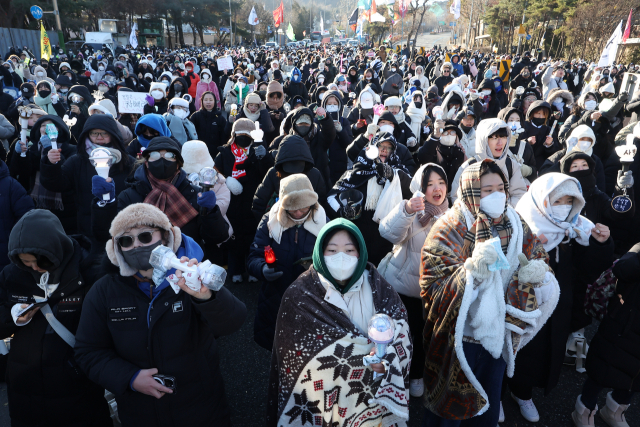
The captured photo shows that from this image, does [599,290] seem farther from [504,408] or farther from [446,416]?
[446,416]

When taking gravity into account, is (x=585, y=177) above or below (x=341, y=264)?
above

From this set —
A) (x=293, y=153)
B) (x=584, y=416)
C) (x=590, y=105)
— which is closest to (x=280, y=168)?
(x=293, y=153)

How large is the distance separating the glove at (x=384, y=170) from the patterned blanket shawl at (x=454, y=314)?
132 centimetres

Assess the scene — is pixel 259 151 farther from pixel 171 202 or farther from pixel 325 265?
pixel 325 265

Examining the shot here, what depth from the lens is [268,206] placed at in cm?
398

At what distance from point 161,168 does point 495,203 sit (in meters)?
2.41

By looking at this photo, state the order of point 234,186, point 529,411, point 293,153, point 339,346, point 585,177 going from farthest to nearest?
point 234,186, point 293,153, point 585,177, point 529,411, point 339,346

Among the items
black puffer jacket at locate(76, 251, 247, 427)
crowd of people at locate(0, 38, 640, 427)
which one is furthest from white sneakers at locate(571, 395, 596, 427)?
black puffer jacket at locate(76, 251, 247, 427)

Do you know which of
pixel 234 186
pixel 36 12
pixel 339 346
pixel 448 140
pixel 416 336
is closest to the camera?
pixel 339 346

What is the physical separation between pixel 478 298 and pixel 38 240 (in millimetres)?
2354

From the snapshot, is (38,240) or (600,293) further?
(600,293)

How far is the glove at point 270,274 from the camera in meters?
2.86

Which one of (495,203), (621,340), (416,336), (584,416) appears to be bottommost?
(584,416)

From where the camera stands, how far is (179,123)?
20.9ft
